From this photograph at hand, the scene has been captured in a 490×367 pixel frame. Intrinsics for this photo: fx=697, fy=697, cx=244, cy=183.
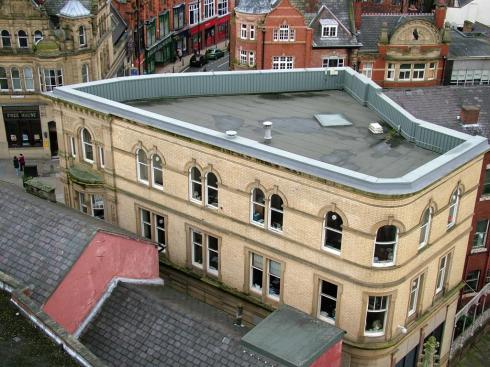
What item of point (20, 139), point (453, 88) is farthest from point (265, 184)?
point (20, 139)

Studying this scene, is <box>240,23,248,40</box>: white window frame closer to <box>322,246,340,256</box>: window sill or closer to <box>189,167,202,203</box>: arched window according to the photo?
<box>189,167,202,203</box>: arched window

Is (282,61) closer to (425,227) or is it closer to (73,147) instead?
(73,147)

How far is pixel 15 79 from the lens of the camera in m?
62.4

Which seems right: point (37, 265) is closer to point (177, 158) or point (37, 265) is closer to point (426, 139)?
A: point (177, 158)

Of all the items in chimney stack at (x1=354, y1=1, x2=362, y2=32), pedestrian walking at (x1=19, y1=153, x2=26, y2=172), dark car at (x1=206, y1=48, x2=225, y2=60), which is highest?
chimney stack at (x1=354, y1=1, x2=362, y2=32)

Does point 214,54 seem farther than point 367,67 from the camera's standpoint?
Yes

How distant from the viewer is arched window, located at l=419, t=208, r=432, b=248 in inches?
1223

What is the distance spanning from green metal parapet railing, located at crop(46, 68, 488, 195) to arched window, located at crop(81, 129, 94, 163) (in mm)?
2090

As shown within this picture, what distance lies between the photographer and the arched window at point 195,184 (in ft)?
113

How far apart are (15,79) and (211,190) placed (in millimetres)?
35120

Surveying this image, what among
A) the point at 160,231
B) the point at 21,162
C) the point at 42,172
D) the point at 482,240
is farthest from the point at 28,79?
the point at 482,240

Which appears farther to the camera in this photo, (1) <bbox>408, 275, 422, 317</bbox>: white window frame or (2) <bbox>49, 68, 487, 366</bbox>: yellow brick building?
(1) <bbox>408, 275, 422, 317</bbox>: white window frame

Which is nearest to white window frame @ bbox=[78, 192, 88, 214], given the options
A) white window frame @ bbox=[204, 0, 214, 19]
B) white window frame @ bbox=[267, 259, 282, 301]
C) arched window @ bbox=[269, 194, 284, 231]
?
white window frame @ bbox=[267, 259, 282, 301]

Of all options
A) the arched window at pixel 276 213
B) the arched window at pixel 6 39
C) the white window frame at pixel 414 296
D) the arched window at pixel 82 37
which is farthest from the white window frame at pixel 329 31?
the white window frame at pixel 414 296
